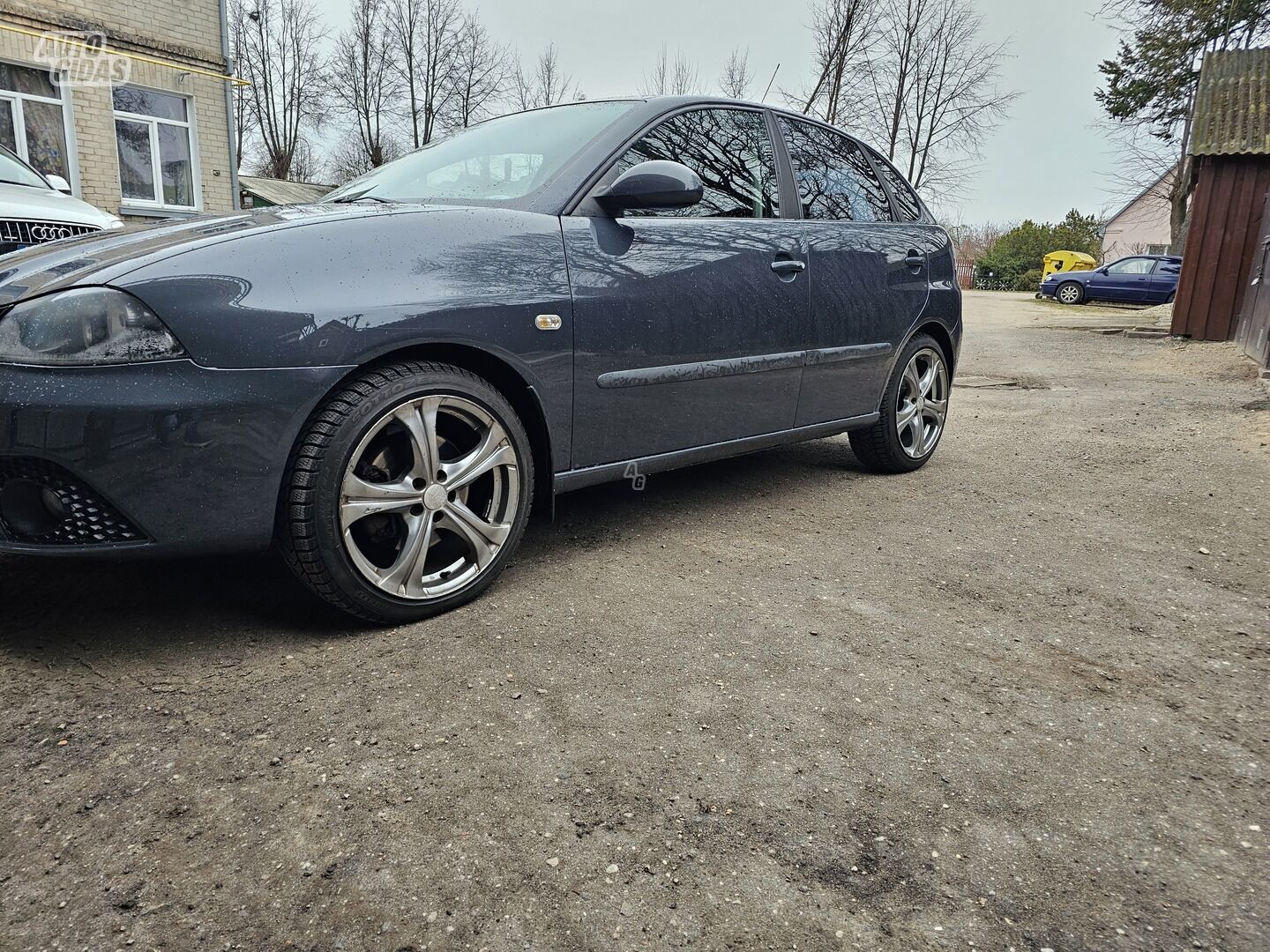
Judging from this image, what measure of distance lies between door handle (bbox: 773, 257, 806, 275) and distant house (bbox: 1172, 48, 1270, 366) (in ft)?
37.9

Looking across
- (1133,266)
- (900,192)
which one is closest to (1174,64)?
(1133,266)

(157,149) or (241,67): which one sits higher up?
(241,67)

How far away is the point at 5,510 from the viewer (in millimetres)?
2104

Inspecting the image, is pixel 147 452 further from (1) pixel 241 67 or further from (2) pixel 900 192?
(1) pixel 241 67

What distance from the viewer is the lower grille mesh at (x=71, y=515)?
2.07 m

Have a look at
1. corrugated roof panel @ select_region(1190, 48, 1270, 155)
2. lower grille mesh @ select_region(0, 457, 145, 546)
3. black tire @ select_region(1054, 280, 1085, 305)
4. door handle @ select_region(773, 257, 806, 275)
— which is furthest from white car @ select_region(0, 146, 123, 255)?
black tire @ select_region(1054, 280, 1085, 305)

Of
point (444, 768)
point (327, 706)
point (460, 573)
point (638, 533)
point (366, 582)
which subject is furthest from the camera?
point (638, 533)

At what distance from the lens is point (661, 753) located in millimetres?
1940

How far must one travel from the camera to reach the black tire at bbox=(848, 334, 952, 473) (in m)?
4.41

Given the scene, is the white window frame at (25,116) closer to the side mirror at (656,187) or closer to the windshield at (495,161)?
the windshield at (495,161)

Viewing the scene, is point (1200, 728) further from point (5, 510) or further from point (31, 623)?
point (31, 623)

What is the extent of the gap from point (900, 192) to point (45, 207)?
5.13 metres

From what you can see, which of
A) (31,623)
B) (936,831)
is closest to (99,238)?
(31,623)

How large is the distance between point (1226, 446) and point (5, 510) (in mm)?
6134
